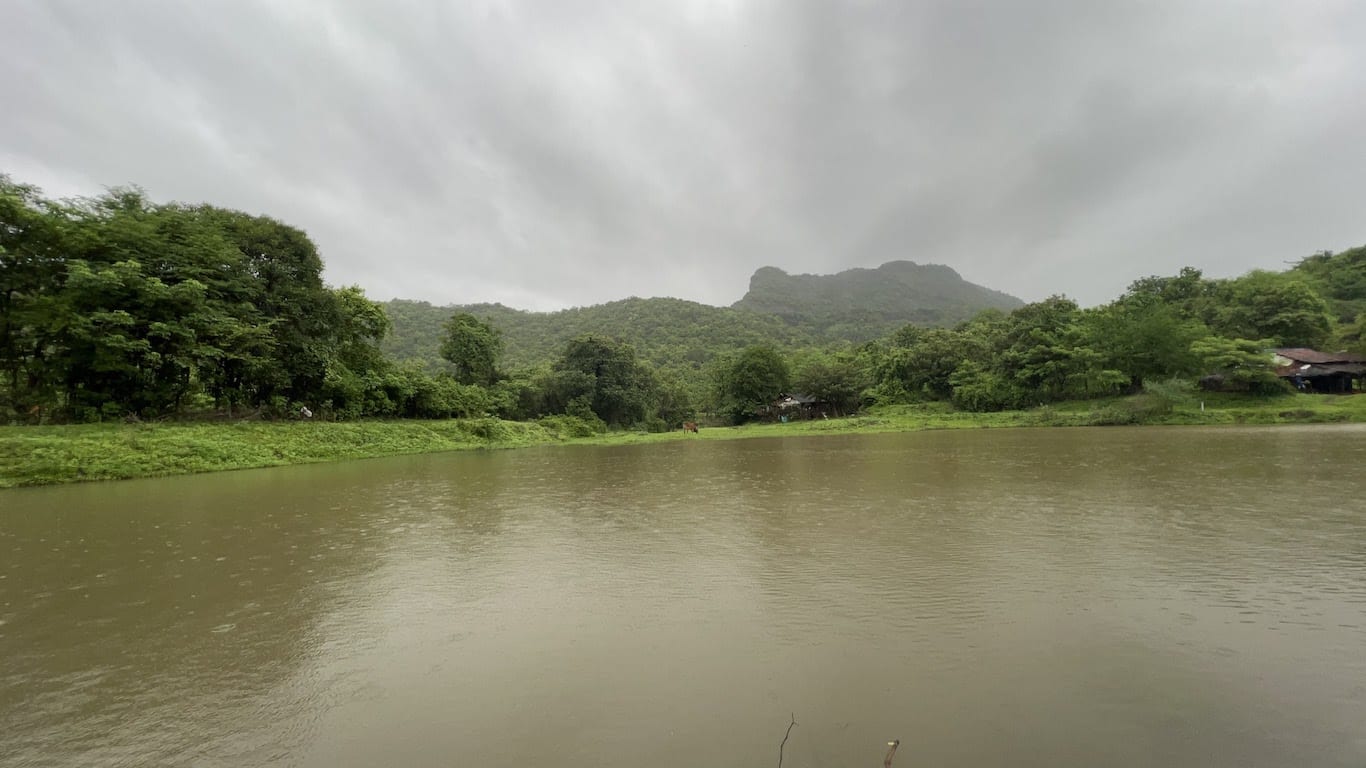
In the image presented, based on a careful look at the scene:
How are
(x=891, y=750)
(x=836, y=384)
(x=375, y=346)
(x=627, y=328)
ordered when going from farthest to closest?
(x=627, y=328)
(x=836, y=384)
(x=375, y=346)
(x=891, y=750)

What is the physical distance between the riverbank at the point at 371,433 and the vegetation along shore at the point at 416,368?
0.10m

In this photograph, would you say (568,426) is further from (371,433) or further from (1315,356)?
(1315,356)

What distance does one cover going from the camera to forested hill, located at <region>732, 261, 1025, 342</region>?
128500mm

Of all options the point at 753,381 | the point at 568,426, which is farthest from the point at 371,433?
the point at 753,381

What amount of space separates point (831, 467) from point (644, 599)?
11.1m

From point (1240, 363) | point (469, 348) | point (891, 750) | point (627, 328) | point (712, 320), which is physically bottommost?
point (891, 750)

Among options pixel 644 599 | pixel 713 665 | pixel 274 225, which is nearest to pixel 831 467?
pixel 644 599

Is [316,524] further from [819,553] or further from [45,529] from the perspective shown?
[819,553]

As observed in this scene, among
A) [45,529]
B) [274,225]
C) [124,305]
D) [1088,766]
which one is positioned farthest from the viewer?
[274,225]

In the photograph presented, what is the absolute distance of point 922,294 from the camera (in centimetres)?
17012

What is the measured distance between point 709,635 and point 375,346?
34269 mm

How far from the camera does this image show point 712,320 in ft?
339

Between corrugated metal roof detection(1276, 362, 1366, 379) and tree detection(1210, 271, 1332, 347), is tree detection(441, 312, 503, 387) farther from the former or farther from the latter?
tree detection(1210, 271, 1332, 347)

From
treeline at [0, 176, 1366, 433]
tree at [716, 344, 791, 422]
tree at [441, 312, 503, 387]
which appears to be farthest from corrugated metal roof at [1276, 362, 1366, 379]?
tree at [441, 312, 503, 387]
